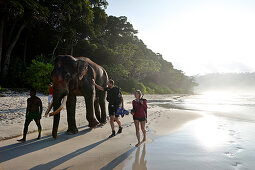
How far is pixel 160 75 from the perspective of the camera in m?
63.4

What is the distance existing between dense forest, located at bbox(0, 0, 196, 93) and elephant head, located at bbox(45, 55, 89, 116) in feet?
43.7

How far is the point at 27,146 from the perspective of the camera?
16.9ft

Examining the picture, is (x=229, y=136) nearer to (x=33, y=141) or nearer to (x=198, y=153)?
(x=198, y=153)

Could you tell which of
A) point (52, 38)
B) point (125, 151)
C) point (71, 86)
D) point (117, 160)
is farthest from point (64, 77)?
point (52, 38)

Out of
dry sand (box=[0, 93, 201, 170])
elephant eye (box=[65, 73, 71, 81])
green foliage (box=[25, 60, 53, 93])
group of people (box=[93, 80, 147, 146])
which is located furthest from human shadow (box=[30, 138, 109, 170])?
green foliage (box=[25, 60, 53, 93])

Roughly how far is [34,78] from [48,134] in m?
16.0

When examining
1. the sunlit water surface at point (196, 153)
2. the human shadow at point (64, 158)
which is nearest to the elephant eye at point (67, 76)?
the human shadow at point (64, 158)

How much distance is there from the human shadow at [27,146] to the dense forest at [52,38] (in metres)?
14.6

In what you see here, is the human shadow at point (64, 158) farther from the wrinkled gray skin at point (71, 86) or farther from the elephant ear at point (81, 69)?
the elephant ear at point (81, 69)

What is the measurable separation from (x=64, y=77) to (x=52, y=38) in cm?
2145

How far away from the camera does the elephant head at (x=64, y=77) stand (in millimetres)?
5723

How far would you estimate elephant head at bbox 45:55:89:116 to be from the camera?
5723 millimetres

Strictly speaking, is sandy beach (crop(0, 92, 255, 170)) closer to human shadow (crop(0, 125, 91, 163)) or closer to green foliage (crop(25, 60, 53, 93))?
human shadow (crop(0, 125, 91, 163))

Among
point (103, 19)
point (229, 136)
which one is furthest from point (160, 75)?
point (229, 136)
